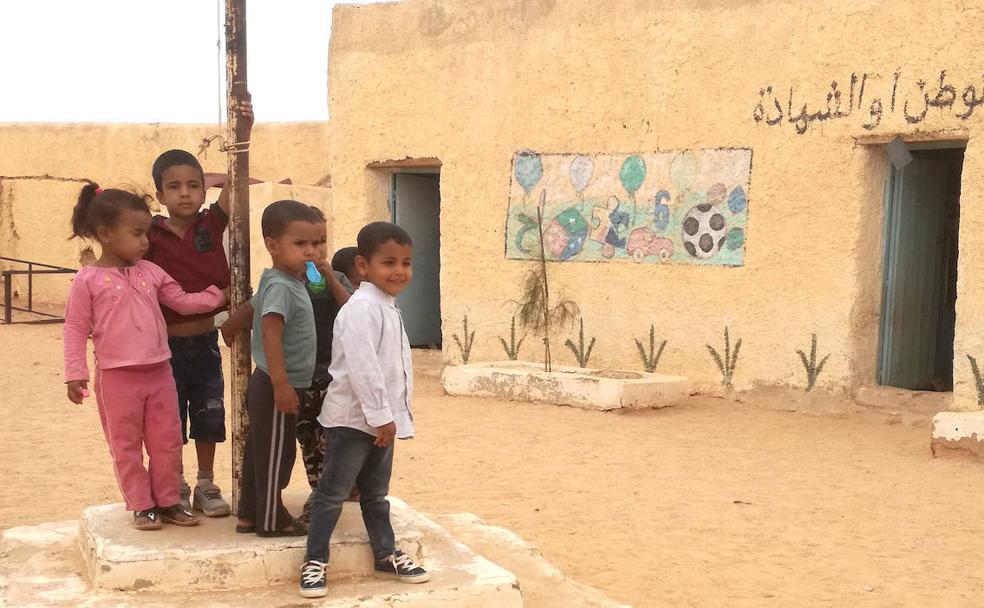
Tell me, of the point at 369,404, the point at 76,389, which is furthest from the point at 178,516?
the point at 369,404

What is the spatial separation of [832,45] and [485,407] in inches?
146

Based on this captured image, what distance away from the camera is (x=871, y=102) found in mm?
7754

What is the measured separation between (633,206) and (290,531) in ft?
19.3

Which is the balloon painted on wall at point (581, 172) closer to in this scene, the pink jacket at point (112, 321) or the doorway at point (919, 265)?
the doorway at point (919, 265)

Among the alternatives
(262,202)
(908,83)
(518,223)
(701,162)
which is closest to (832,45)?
(908,83)

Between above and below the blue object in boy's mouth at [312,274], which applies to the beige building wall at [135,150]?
above

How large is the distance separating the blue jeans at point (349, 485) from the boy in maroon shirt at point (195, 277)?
0.61 meters

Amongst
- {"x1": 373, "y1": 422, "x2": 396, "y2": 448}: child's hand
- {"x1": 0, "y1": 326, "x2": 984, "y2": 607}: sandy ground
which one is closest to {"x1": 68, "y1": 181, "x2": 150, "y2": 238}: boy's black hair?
{"x1": 373, "y1": 422, "x2": 396, "y2": 448}: child's hand

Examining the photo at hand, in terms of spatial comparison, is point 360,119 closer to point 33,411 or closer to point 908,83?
point 33,411

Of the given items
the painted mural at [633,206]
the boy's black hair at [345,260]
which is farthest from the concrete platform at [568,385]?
the boy's black hair at [345,260]

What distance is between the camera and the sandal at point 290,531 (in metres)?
3.59

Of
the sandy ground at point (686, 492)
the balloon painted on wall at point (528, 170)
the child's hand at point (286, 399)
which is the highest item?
the balloon painted on wall at point (528, 170)

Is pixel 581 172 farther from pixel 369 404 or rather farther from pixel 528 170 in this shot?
pixel 369 404

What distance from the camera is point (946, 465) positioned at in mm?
6484
